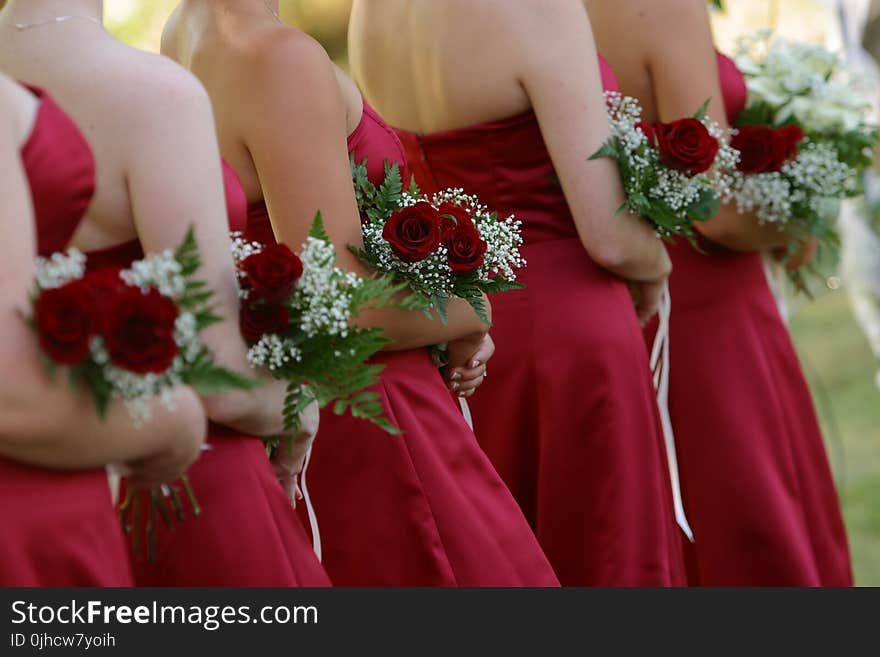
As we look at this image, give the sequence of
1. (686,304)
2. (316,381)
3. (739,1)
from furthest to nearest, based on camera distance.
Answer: (739,1) < (686,304) < (316,381)

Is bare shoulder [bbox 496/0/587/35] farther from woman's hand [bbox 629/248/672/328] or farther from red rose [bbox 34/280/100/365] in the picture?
red rose [bbox 34/280/100/365]

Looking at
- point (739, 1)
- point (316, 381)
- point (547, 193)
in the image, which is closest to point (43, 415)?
point (316, 381)

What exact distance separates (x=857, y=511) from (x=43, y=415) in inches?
279

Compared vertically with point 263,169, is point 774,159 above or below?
below

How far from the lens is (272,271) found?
2.43 m

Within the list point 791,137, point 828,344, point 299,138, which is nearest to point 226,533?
point 299,138

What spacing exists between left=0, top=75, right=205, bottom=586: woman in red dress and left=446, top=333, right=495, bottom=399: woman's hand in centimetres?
127

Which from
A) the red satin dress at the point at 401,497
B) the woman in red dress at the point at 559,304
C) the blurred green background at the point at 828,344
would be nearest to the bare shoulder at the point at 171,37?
the red satin dress at the point at 401,497

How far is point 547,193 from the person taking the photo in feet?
12.7

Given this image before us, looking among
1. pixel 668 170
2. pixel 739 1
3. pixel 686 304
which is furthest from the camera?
pixel 739 1

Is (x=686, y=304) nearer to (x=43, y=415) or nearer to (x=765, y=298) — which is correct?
(x=765, y=298)

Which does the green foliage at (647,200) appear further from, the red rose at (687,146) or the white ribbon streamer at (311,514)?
the white ribbon streamer at (311,514)

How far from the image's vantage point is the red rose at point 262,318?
97.3 inches

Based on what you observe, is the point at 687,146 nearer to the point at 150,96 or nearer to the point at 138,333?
the point at 150,96
